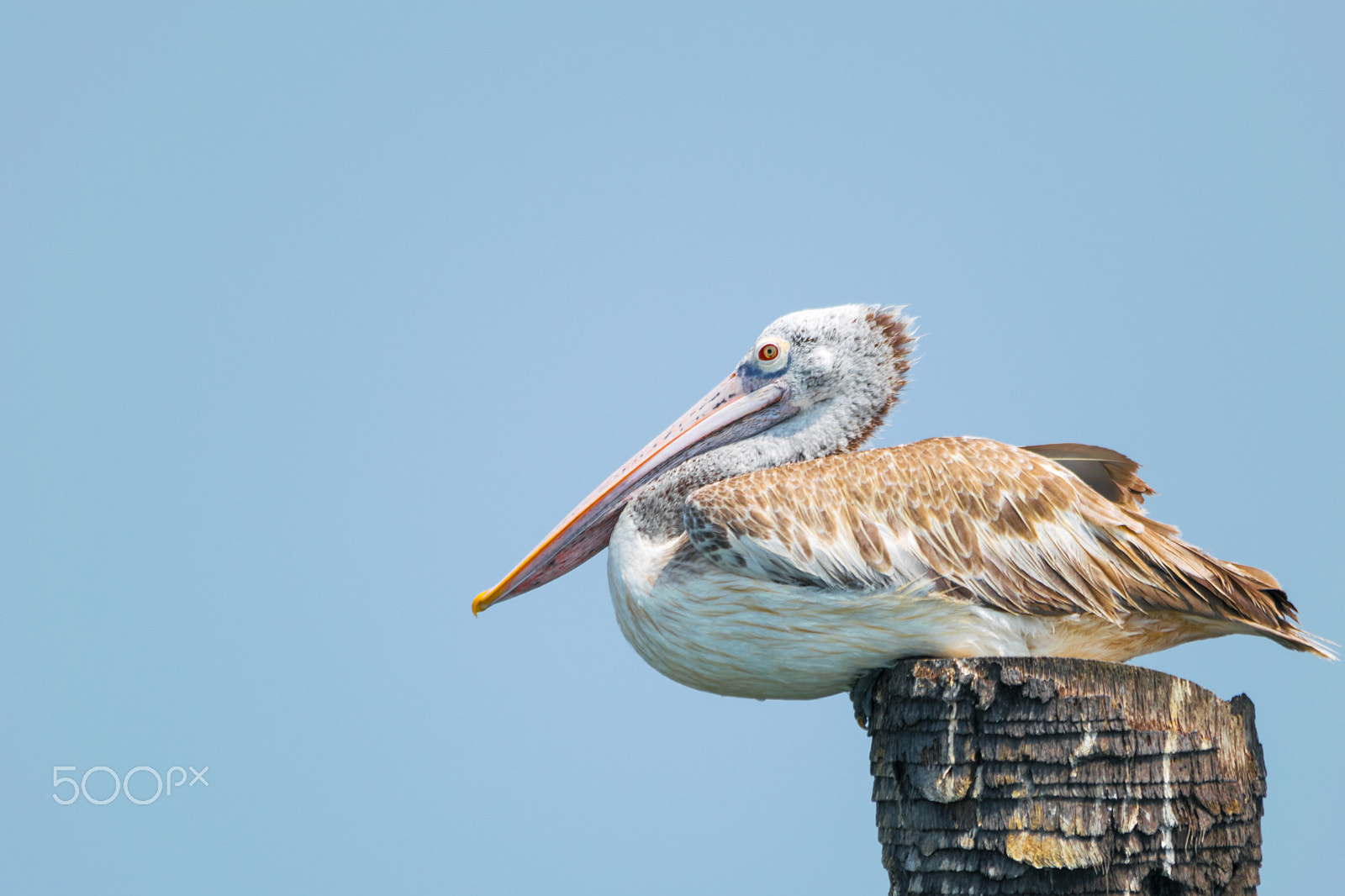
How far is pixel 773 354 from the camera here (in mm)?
6082

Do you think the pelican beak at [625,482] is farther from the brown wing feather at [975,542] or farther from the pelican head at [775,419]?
the brown wing feather at [975,542]

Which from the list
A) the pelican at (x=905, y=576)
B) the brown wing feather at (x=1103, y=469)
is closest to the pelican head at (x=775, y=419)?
the pelican at (x=905, y=576)

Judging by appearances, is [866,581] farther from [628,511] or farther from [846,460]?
[628,511]

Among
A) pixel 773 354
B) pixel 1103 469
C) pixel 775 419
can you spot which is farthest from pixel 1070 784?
pixel 773 354

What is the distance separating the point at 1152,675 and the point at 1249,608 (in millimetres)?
829

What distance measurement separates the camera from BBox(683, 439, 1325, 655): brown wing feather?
501 cm

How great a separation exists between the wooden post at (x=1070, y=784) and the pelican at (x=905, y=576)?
39 centimetres

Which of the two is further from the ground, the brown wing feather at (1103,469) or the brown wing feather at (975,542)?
the brown wing feather at (1103,469)

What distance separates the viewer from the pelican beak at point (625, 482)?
236 inches

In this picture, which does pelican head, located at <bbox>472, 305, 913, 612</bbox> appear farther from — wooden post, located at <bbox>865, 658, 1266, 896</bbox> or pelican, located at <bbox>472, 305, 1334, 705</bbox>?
wooden post, located at <bbox>865, 658, 1266, 896</bbox>

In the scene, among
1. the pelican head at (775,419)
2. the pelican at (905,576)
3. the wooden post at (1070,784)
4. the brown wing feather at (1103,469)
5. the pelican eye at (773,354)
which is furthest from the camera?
the pelican eye at (773,354)

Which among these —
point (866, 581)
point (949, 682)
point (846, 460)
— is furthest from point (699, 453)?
point (949, 682)

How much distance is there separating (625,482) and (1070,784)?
249cm

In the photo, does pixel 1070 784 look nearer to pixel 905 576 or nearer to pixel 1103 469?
pixel 905 576
